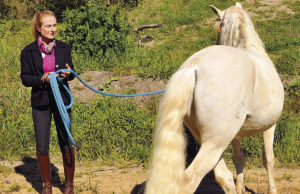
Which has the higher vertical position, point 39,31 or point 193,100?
point 39,31

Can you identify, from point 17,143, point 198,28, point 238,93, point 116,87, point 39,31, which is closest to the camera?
point 238,93

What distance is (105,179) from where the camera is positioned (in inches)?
171

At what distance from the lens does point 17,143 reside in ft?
17.1

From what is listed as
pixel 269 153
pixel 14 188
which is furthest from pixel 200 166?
pixel 14 188

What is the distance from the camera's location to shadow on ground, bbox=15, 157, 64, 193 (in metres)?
4.27

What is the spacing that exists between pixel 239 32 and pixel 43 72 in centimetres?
195

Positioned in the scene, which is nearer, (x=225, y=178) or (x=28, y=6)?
(x=225, y=178)

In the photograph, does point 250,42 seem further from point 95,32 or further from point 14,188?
point 95,32

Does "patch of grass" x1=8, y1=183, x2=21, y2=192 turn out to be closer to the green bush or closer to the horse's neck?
the horse's neck

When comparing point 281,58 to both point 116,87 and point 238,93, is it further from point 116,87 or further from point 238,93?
point 238,93

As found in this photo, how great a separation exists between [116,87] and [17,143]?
81.5 inches

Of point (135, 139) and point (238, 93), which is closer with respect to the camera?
point (238, 93)

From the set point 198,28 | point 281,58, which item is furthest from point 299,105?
point 198,28

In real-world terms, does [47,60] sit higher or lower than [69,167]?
higher
